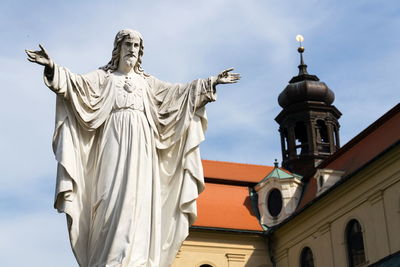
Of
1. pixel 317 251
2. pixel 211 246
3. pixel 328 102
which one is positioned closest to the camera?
pixel 317 251

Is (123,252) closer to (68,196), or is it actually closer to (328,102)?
(68,196)

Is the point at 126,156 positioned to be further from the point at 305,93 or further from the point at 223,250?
the point at 305,93

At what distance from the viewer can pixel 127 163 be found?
718cm

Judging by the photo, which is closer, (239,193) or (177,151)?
(177,151)

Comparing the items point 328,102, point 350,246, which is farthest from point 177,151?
point 328,102

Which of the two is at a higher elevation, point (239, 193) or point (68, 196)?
point (239, 193)

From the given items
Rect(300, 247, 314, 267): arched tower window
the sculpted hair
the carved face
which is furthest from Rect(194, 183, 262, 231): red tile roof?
the carved face

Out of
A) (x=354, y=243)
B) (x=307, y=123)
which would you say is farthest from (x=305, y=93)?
(x=354, y=243)

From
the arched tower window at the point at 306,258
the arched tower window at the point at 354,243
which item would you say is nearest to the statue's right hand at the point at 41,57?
the arched tower window at the point at 354,243

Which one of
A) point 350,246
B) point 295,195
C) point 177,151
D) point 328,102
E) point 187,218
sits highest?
point 328,102

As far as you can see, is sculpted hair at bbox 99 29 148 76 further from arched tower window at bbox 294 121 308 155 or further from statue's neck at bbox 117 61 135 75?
arched tower window at bbox 294 121 308 155

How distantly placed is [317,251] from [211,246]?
21.4 feet

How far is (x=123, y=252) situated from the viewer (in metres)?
6.77

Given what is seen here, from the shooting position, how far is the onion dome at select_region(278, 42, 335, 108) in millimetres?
52469
